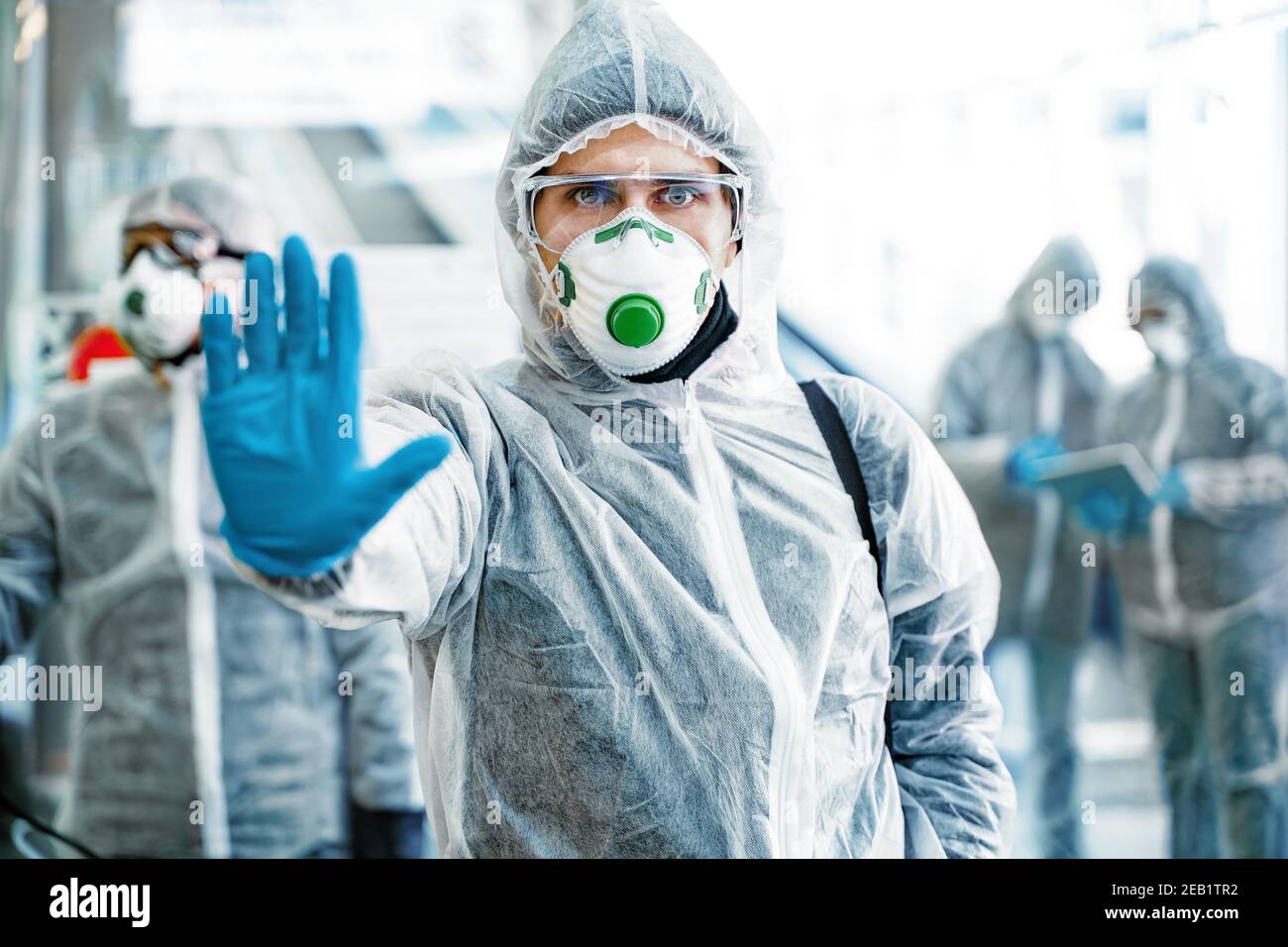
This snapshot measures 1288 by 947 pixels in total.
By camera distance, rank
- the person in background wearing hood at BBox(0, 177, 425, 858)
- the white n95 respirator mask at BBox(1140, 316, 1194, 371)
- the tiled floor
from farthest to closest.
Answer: the white n95 respirator mask at BBox(1140, 316, 1194, 371) < the tiled floor < the person in background wearing hood at BBox(0, 177, 425, 858)

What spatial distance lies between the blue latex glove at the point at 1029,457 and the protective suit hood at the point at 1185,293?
0.30 meters

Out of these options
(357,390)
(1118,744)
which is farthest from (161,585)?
(1118,744)

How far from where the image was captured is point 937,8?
1810 mm

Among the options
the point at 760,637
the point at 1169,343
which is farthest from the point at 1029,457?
the point at 760,637

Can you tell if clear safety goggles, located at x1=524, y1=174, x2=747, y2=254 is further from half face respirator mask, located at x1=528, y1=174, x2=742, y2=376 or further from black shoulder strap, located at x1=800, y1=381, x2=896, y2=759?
black shoulder strap, located at x1=800, y1=381, x2=896, y2=759

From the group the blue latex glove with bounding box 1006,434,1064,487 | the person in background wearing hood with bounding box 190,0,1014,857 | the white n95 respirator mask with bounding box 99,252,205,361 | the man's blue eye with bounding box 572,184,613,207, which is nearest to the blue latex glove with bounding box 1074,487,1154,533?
the blue latex glove with bounding box 1006,434,1064,487

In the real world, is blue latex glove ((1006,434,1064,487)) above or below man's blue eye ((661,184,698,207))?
above

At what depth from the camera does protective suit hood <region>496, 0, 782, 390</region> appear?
3.11 ft

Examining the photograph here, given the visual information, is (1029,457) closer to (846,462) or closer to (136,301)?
(846,462)

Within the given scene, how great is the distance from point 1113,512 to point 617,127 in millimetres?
1466

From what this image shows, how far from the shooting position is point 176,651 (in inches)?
63.9

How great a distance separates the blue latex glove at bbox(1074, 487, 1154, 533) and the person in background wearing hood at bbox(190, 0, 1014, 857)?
1164mm

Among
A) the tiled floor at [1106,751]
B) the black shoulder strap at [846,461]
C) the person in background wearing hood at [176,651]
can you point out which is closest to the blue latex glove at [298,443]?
the black shoulder strap at [846,461]

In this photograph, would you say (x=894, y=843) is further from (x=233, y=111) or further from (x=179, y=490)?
(x=233, y=111)
